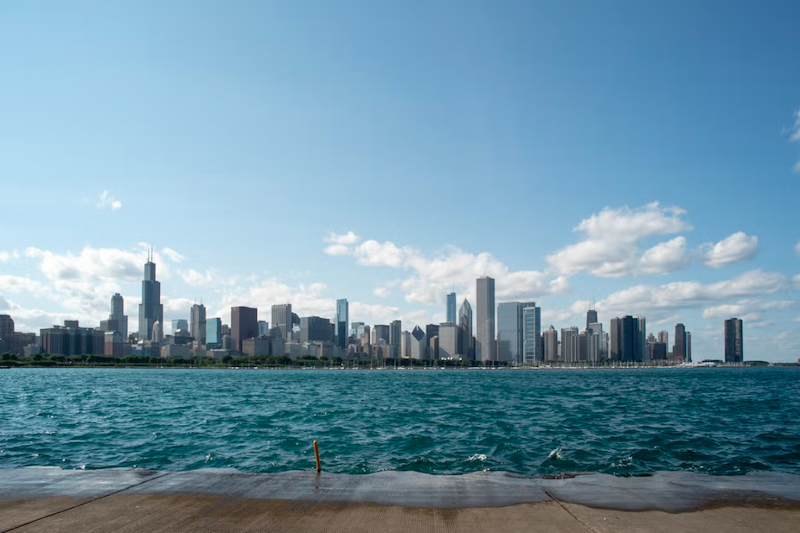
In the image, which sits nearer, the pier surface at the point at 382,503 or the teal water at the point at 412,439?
the pier surface at the point at 382,503

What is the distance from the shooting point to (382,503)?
1566cm

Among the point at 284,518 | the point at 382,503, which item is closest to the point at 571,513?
the point at 382,503

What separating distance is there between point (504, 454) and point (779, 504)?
554 inches

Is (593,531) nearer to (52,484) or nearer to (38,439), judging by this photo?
(52,484)

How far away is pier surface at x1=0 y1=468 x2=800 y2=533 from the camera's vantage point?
13.8 metres

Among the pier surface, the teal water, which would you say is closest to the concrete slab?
the pier surface

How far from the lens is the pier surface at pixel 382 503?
13.8m

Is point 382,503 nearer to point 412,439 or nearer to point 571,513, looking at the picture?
point 571,513

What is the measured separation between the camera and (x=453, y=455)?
2889 cm

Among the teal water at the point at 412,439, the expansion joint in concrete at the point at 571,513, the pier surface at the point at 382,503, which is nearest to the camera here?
the expansion joint in concrete at the point at 571,513

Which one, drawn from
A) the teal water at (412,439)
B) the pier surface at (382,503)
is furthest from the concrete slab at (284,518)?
the teal water at (412,439)

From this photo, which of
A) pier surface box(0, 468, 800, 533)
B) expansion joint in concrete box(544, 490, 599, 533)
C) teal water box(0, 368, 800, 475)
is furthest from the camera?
teal water box(0, 368, 800, 475)

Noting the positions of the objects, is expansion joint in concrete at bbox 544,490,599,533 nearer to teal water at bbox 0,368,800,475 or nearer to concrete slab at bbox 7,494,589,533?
concrete slab at bbox 7,494,589,533

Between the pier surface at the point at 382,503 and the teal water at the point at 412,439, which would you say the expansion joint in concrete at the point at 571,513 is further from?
the teal water at the point at 412,439
